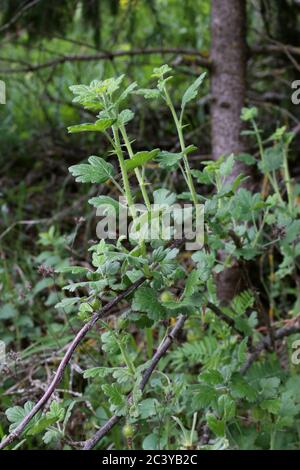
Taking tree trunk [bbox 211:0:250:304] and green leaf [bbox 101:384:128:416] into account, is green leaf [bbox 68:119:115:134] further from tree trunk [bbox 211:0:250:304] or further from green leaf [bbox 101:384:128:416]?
tree trunk [bbox 211:0:250:304]

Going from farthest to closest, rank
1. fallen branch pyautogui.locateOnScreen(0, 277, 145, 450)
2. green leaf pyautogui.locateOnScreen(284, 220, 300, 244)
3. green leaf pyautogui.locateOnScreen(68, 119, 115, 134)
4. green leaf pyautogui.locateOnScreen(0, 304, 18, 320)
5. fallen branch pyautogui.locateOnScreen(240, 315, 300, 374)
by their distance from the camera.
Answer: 1. green leaf pyautogui.locateOnScreen(0, 304, 18, 320)
2. fallen branch pyautogui.locateOnScreen(240, 315, 300, 374)
3. green leaf pyautogui.locateOnScreen(284, 220, 300, 244)
4. green leaf pyautogui.locateOnScreen(68, 119, 115, 134)
5. fallen branch pyautogui.locateOnScreen(0, 277, 145, 450)

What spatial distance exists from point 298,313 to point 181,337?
0.40 m

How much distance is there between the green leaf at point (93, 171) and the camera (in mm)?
1187

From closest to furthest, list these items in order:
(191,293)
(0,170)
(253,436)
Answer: (191,293) < (253,436) < (0,170)

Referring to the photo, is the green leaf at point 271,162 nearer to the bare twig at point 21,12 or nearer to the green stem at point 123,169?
the green stem at point 123,169

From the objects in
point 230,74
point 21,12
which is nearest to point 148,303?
point 230,74

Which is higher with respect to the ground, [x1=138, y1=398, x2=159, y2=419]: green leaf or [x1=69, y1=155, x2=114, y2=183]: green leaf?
[x1=69, y1=155, x2=114, y2=183]: green leaf

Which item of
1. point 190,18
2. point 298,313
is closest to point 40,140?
point 190,18

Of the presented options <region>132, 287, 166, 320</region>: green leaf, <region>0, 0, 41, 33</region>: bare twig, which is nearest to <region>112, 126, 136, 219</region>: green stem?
<region>132, 287, 166, 320</region>: green leaf

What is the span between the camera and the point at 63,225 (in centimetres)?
271

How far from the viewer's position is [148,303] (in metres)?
1.20

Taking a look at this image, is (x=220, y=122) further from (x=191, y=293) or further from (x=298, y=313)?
(x=191, y=293)

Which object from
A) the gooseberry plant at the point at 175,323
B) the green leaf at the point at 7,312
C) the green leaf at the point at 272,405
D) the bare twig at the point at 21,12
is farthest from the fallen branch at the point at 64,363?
the bare twig at the point at 21,12

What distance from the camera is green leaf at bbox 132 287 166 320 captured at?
1.19 meters
